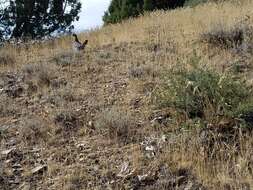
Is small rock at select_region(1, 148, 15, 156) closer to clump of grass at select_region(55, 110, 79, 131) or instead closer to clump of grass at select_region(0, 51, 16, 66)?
clump of grass at select_region(55, 110, 79, 131)

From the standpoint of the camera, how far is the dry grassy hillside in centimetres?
582

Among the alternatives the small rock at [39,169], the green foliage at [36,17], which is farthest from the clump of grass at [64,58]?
the green foliage at [36,17]

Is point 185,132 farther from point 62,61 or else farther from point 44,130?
point 62,61

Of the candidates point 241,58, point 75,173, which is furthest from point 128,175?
point 241,58

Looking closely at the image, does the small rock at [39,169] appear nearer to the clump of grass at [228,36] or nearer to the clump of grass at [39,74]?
the clump of grass at [39,74]

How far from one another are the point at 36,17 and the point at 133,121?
43.0 feet

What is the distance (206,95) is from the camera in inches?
258

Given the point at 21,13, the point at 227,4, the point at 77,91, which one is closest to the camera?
the point at 77,91

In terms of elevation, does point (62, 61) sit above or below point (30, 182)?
above

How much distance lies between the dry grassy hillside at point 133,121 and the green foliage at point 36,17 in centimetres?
907

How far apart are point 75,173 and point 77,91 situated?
88.8 inches

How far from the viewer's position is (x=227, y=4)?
1416 cm

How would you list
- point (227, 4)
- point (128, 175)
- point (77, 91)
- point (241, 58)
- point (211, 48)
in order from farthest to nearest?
point (227, 4) → point (211, 48) → point (241, 58) → point (77, 91) → point (128, 175)

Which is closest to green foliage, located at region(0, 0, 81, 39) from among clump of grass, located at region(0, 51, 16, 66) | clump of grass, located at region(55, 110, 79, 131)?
clump of grass, located at region(0, 51, 16, 66)
